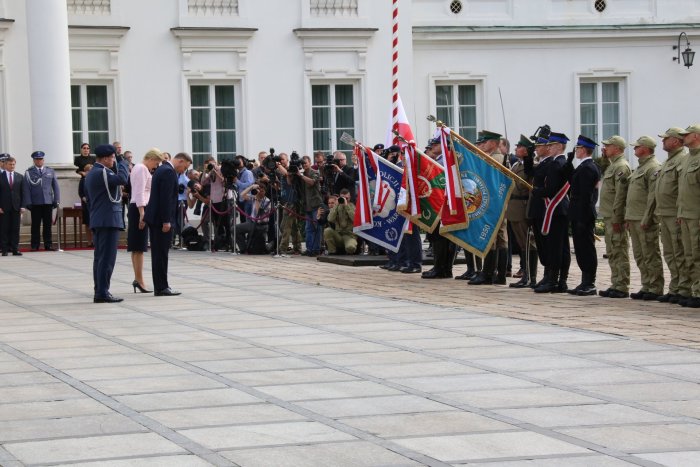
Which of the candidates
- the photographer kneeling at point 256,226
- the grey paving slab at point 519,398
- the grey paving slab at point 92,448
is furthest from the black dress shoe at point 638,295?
the photographer kneeling at point 256,226

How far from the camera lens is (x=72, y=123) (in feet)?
104

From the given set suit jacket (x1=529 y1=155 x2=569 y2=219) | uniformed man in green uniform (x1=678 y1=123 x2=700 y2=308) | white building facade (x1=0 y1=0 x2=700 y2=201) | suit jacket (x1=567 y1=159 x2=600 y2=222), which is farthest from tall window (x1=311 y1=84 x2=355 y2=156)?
uniformed man in green uniform (x1=678 y1=123 x2=700 y2=308)

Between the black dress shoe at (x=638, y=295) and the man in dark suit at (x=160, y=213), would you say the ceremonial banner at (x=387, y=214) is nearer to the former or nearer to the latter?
the man in dark suit at (x=160, y=213)

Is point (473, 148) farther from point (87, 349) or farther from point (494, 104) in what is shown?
point (494, 104)

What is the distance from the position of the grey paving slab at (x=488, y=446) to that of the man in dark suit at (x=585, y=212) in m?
8.92

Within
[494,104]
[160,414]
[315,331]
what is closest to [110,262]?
[315,331]

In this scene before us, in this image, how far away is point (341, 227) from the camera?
23625mm

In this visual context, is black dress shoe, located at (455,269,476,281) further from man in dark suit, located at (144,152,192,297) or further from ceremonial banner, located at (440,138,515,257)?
man in dark suit, located at (144,152,192,297)

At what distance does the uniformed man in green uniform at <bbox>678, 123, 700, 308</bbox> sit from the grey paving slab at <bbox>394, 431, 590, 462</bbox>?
7567 mm

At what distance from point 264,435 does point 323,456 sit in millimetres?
710

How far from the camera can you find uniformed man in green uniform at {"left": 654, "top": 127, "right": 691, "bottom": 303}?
1570 cm

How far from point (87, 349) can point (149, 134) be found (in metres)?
20.1

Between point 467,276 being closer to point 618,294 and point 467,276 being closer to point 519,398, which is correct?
point 618,294

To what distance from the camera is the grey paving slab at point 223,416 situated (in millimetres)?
8781
